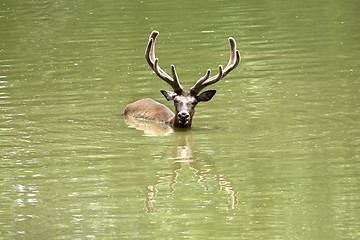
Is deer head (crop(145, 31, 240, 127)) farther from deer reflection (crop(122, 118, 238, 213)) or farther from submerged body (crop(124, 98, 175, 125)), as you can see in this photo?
submerged body (crop(124, 98, 175, 125))

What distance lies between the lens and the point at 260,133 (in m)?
12.6

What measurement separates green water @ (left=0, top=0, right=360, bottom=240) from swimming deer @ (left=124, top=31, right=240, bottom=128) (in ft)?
1.02

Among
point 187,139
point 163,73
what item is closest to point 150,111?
point 163,73

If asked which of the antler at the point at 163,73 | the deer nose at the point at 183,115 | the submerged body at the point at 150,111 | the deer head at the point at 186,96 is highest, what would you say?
the antler at the point at 163,73

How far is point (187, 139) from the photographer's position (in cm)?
1279

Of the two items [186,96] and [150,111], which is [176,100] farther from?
[150,111]

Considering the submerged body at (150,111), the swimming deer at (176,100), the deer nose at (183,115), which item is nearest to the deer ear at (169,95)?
the swimming deer at (176,100)

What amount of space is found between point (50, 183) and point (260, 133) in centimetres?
314

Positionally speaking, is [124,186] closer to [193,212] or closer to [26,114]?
[193,212]

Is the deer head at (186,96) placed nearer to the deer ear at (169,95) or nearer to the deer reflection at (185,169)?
the deer ear at (169,95)

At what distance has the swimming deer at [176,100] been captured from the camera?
522 inches

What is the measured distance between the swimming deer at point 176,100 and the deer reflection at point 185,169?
0.25m

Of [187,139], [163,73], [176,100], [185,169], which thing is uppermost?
[163,73]

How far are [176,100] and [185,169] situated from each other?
2.35 meters
